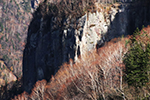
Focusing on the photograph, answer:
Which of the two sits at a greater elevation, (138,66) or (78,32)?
(138,66)

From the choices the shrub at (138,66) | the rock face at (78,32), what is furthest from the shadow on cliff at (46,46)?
the shrub at (138,66)

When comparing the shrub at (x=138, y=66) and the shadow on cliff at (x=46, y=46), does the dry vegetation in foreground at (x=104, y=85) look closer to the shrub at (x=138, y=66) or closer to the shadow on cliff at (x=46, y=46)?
the shrub at (x=138, y=66)

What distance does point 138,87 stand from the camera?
3584 cm

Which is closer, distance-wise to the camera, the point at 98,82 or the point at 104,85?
the point at 104,85

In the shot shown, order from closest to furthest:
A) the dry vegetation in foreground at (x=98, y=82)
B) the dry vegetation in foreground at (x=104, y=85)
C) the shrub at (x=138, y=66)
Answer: the shrub at (x=138, y=66) → the dry vegetation in foreground at (x=104, y=85) → the dry vegetation in foreground at (x=98, y=82)

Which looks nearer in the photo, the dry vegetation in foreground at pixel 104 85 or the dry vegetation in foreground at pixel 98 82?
the dry vegetation in foreground at pixel 104 85

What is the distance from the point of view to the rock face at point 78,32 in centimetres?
6969

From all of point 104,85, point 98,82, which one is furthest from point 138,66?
point 98,82

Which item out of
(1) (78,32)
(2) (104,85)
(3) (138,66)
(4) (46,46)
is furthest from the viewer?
(4) (46,46)

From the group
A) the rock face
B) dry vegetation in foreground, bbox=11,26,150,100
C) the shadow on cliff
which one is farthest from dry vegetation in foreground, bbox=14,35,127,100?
the shadow on cliff

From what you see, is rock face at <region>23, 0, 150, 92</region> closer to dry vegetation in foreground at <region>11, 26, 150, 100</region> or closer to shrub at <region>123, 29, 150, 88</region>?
dry vegetation in foreground at <region>11, 26, 150, 100</region>

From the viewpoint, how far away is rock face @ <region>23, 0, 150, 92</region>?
69.7 metres

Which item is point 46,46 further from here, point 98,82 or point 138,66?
point 138,66

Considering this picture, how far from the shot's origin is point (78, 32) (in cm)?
6975
